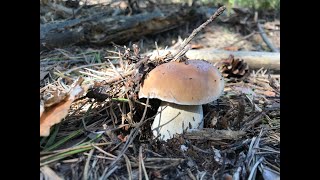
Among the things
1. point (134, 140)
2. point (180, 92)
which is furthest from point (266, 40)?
point (134, 140)

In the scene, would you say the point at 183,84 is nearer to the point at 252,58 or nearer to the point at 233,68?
the point at 233,68

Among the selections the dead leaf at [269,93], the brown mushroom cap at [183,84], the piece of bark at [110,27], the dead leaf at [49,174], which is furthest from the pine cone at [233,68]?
the dead leaf at [49,174]

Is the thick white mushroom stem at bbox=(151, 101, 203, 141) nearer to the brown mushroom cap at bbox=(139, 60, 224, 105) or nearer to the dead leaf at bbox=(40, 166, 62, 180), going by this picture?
the brown mushroom cap at bbox=(139, 60, 224, 105)

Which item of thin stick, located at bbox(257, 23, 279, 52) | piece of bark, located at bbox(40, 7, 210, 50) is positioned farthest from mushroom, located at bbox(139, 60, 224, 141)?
thin stick, located at bbox(257, 23, 279, 52)
